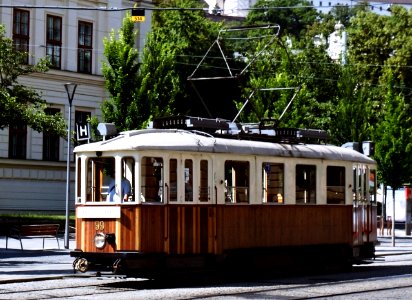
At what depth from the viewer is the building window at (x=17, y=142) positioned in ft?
154

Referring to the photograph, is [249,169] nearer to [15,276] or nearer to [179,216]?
[179,216]

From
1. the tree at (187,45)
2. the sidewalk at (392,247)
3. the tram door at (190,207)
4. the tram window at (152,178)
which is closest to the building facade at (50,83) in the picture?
the tree at (187,45)

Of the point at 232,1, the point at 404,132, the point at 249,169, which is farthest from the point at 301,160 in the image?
the point at 232,1

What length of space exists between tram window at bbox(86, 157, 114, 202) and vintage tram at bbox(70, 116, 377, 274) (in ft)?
0.06

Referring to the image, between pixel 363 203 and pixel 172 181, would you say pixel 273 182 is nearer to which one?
pixel 172 181

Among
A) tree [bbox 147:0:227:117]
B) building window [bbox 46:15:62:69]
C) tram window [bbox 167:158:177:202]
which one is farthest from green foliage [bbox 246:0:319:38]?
tram window [bbox 167:158:177:202]

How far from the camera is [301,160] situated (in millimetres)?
23109

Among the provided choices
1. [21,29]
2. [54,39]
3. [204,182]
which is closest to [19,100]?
[21,29]

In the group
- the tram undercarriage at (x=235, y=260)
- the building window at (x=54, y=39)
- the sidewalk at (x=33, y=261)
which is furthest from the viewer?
the building window at (x=54, y=39)

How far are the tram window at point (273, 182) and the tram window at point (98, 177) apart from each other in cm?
336

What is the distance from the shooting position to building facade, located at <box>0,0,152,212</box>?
153 ft

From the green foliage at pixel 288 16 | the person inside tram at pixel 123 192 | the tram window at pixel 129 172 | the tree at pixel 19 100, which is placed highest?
the green foliage at pixel 288 16

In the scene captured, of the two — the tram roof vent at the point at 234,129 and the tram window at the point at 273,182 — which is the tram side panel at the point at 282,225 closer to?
the tram window at the point at 273,182

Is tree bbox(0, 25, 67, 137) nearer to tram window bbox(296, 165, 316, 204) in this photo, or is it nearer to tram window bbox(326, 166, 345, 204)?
tram window bbox(326, 166, 345, 204)
